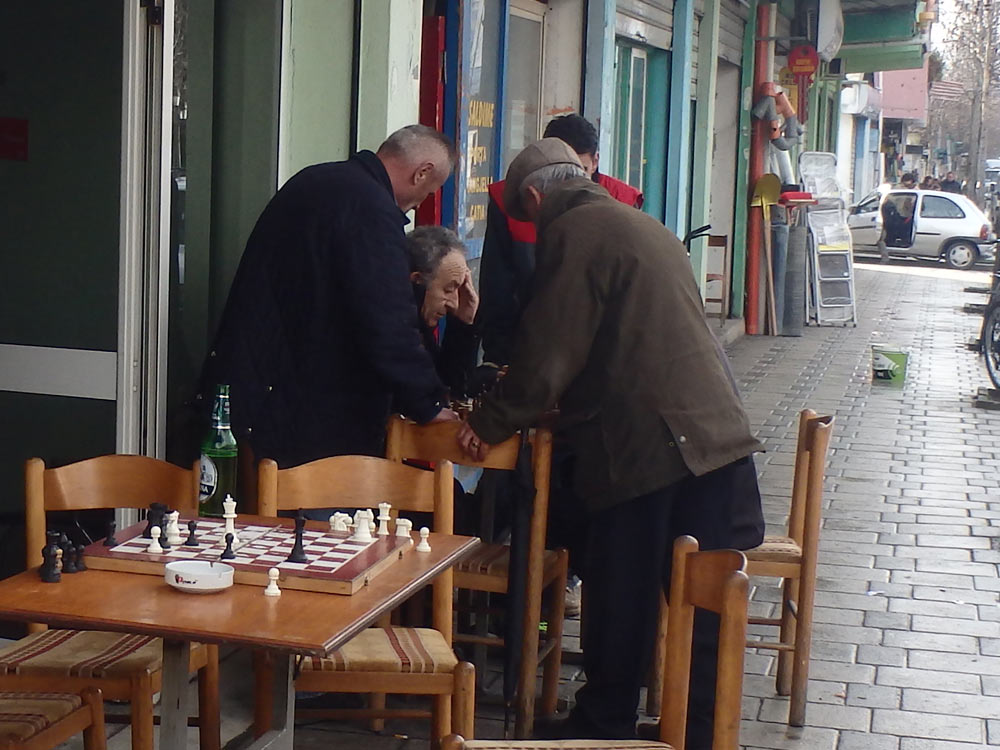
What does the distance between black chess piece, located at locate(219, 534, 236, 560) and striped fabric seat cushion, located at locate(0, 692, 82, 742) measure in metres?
0.53

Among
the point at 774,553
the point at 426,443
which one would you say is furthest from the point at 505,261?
the point at 774,553

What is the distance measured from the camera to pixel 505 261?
6.14 meters

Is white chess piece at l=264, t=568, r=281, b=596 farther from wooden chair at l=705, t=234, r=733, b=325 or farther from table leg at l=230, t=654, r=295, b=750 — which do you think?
wooden chair at l=705, t=234, r=733, b=325

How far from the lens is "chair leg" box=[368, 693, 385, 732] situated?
14.8ft

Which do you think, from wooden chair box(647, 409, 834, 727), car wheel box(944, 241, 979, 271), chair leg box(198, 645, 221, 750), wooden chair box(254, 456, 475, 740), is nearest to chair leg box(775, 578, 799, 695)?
wooden chair box(647, 409, 834, 727)

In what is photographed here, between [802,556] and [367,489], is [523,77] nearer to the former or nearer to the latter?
[802,556]

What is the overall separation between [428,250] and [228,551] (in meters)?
2.04

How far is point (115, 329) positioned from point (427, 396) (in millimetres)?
1144

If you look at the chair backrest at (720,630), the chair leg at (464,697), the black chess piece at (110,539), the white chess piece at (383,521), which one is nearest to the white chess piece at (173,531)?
the black chess piece at (110,539)

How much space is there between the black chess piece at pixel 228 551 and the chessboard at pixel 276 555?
1 cm

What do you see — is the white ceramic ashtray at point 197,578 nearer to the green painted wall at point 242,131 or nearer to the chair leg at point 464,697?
the chair leg at point 464,697

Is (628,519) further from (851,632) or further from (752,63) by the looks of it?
(752,63)

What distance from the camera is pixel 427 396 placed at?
454 cm

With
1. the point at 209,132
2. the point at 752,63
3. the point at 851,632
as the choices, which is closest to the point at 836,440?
the point at 851,632
